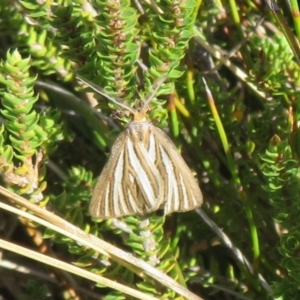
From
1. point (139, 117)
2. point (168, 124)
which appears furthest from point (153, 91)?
point (168, 124)

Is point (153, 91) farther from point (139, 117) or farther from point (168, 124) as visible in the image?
point (168, 124)

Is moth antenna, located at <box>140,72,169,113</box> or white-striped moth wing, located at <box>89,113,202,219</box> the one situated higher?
moth antenna, located at <box>140,72,169,113</box>

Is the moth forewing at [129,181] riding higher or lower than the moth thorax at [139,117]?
lower

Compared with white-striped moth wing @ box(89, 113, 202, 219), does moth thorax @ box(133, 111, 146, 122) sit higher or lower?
higher

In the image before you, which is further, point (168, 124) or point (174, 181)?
point (168, 124)

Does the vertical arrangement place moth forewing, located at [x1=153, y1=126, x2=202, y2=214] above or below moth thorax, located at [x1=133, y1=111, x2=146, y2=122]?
below

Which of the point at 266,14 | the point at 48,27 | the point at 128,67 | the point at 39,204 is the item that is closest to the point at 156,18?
Result: the point at 128,67
